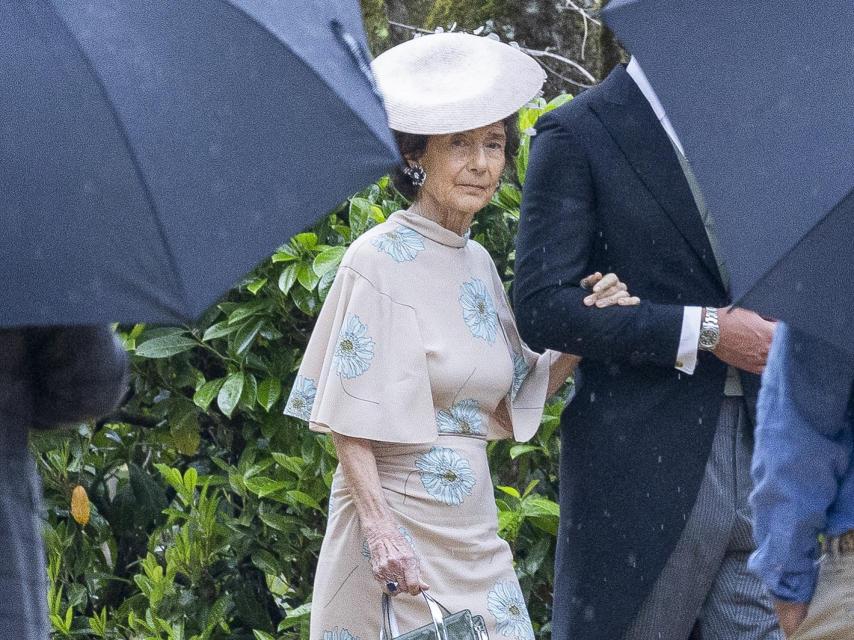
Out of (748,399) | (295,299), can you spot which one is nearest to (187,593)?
(295,299)

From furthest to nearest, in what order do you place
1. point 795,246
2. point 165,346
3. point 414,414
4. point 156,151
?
point 165,346, point 414,414, point 795,246, point 156,151

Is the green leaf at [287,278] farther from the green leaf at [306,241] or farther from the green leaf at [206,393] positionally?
the green leaf at [206,393]

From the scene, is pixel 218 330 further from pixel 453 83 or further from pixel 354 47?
pixel 354 47

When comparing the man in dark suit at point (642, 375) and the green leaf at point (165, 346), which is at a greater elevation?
the man in dark suit at point (642, 375)

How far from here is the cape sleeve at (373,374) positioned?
3.94 meters

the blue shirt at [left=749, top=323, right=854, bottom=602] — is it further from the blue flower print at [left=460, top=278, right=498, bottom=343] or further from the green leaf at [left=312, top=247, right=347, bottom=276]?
the green leaf at [left=312, top=247, right=347, bottom=276]

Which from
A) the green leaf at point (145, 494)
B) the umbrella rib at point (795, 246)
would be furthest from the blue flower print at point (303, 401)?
the green leaf at point (145, 494)

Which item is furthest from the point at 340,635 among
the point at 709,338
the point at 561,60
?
the point at 561,60

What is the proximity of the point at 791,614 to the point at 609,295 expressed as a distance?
1083 mm

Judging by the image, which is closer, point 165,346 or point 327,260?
point 327,260

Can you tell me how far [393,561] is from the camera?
386 centimetres

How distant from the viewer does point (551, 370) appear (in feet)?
13.9

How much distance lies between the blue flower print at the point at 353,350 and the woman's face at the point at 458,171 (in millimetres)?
393

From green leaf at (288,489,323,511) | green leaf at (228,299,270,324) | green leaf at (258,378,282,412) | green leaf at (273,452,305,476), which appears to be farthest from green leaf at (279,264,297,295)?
green leaf at (288,489,323,511)
